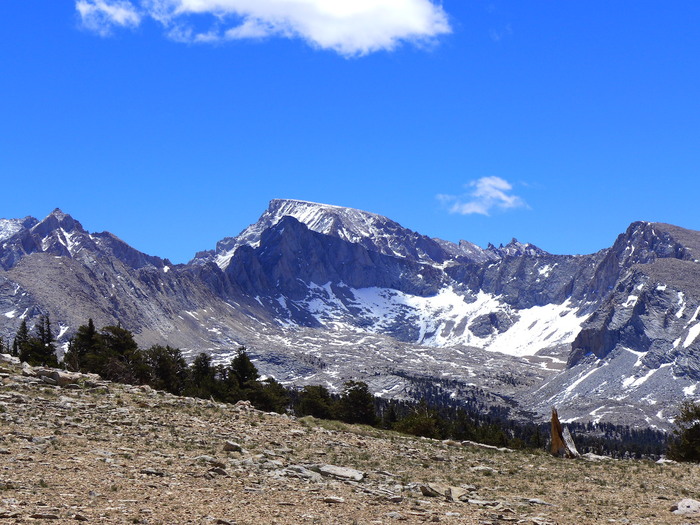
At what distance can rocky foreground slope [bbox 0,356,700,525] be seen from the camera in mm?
21922

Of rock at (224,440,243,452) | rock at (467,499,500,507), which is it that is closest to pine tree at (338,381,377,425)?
rock at (224,440,243,452)

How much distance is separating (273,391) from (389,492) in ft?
286

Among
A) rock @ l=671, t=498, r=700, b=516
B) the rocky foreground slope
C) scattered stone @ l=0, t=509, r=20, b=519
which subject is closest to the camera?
scattered stone @ l=0, t=509, r=20, b=519

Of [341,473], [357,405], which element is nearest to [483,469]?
[341,473]

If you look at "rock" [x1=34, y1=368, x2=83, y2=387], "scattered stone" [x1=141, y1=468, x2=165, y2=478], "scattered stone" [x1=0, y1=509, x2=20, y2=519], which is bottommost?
"scattered stone" [x1=0, y1=509, x2=20, y2=519]

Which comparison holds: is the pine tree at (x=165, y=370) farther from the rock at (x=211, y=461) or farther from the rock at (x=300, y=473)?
the rock at (x=300, y=473)

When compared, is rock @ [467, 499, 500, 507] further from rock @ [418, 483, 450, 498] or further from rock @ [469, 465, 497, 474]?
rock @ [469, 465, 497, 474]

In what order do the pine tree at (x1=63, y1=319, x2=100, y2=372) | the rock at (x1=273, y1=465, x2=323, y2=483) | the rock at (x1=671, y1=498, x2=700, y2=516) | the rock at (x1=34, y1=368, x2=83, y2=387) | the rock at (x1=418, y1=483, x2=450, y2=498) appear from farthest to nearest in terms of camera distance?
the pine tree at (x1=63, y1=319, x2=100, y2=372)
the rock at (x1=34, y1=368, x2=83, y2=387)
the rock at (x1=273, y1=465, x2=323, y2=483)
the rock at (x1=418, y1=483, x2=450, y2=498)
the rock at (x1=671, y1=498, x2=700, y2=516)

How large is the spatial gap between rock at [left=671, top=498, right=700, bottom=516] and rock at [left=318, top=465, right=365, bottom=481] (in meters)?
11.3

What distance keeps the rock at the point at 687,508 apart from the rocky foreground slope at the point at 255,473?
261mm

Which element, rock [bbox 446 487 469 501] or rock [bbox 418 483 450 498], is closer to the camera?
rock [bbox 446 487 469 501]

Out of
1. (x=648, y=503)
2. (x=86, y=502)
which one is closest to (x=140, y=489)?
(x=86, y=502)

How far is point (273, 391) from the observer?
112500 millimetres

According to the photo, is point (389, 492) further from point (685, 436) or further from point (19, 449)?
point (685, 436)
